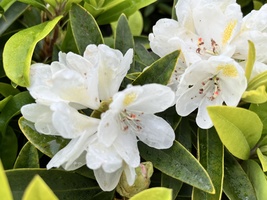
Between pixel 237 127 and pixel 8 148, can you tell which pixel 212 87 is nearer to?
pixel 237 127

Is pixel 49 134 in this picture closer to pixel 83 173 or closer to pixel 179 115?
pixel 83 173

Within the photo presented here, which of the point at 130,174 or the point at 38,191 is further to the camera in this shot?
the point at 130,174

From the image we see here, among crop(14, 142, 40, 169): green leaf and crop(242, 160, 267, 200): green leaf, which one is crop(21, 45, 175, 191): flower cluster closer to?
crop(14, 142, 40, 169): green leaf

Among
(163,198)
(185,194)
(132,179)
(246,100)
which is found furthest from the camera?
(185,194)

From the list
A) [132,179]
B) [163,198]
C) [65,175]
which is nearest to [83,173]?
[65,175]

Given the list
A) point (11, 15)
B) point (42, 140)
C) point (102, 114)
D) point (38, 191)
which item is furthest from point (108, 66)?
point (11, 15)
